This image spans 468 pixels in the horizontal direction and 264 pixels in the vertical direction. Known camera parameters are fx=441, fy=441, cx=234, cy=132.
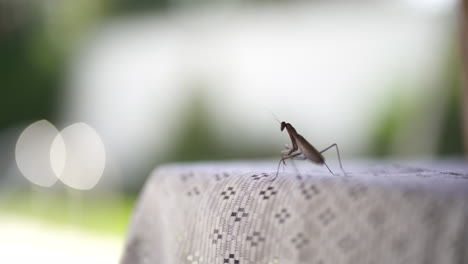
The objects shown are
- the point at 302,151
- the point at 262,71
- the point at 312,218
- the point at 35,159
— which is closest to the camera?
the point at 312,218

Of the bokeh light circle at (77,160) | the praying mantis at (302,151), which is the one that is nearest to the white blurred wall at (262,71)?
the bokeh light circle at (77,160)

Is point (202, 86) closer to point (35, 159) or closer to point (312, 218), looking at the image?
point (35, 159)

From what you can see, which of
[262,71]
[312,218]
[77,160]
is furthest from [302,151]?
[262,71]

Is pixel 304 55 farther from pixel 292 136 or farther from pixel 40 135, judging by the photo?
pixel 292 136

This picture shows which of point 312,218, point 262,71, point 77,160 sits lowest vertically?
point 77,160

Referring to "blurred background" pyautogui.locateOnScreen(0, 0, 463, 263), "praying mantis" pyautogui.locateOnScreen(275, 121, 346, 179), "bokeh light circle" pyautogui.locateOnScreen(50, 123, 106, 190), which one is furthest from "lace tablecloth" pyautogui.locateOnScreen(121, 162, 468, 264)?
"bokeh light circle" pyautogui.locateOnScreen(50, 123, 106, 190)

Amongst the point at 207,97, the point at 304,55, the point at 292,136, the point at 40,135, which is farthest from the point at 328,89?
the point at 292,136
